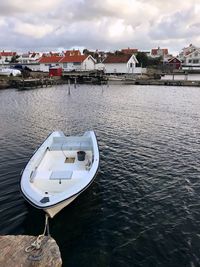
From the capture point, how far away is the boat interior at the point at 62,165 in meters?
13.0

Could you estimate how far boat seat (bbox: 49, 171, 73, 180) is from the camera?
43.4 feet

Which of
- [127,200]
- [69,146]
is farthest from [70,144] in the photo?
[127,200]

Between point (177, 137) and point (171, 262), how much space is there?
1594cm

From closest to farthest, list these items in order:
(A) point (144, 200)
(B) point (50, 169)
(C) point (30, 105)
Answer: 1. (A) point (144, 200)
2. (B) point (50, 169)
3. (C) point (30, 105)

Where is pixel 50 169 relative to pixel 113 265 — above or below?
above

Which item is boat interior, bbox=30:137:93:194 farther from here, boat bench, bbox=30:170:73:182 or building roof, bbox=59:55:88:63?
building roof, bbox=59:55:88:63

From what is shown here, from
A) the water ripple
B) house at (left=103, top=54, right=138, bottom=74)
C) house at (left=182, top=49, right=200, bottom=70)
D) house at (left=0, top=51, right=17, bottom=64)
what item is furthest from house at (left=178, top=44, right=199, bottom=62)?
the water ripple

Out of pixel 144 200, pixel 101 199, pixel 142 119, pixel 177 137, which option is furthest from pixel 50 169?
pixel 142 119

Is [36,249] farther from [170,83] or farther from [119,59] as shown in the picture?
[119,59]

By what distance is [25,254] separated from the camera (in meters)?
7.00

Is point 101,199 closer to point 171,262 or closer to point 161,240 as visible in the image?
point 161,240

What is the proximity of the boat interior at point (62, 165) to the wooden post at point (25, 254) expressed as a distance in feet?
16.1

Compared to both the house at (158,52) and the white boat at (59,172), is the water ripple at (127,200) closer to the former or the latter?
the white boat at (59,172)

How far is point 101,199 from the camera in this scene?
1385 cm
